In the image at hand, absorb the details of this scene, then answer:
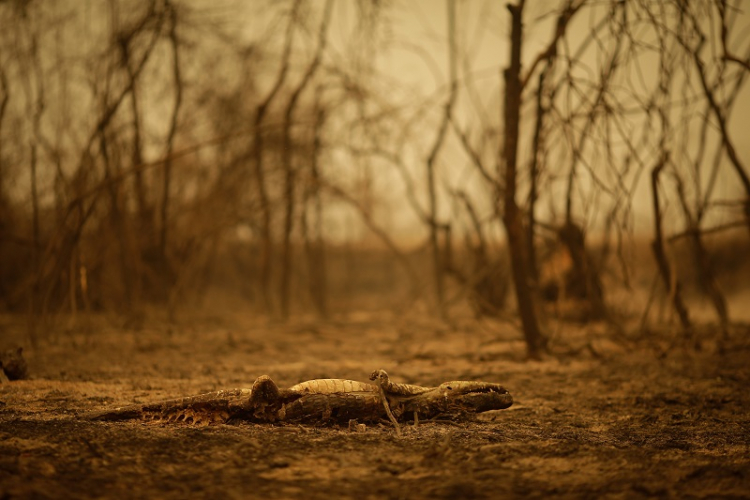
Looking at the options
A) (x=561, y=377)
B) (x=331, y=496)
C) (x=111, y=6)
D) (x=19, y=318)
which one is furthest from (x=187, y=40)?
(x=331, y=496)

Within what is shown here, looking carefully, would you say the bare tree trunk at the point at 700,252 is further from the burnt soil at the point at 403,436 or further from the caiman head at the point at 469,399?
the caiman head at the point at 469,399

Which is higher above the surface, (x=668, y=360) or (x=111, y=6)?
(x=111, y=6)

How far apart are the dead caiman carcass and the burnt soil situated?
5 cm

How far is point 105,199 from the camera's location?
14.1ft

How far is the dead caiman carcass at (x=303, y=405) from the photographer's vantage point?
1.74 m

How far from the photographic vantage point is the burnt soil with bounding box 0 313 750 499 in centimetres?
133

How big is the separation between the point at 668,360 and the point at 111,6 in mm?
3655

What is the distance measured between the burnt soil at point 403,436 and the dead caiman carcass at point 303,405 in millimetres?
49

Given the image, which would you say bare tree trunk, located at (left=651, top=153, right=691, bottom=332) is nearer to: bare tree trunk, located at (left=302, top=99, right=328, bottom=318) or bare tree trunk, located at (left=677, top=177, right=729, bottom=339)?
bare tree trunk, located at (left=677, top=177, right=729, bottom=339)

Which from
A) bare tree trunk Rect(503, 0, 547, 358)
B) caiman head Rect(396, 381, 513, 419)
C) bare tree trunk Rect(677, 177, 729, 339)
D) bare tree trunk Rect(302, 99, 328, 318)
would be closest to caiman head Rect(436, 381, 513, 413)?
caiman head Rect(396, 381, 513, 419)

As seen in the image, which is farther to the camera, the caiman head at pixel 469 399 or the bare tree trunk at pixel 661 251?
the bare tree trunk at pixel 661 251

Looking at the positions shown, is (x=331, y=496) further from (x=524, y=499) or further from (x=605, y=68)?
(x=605, y=68)

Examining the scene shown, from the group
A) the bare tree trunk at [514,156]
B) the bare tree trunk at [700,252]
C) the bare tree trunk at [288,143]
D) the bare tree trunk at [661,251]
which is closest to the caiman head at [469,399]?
the bare tree trunk at [514,156]

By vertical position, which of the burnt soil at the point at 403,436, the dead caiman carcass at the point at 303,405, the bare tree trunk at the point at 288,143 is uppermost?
the bare tree trunk at the point at 288,143
